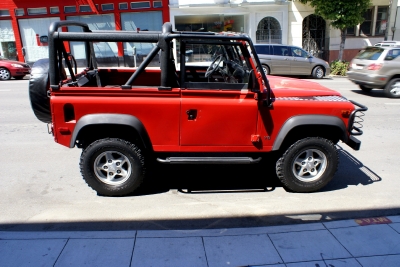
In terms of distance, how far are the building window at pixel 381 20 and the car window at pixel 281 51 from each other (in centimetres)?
840

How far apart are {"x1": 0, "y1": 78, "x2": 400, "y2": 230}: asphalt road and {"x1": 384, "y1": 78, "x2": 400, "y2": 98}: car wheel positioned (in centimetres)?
533

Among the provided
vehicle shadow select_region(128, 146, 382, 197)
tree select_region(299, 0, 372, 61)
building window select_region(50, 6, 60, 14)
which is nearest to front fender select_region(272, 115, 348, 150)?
vehicle shadow select_region(128, 146, 382, 197)

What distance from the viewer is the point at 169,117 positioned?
Result: 4016 millimetres

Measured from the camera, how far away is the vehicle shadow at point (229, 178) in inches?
182

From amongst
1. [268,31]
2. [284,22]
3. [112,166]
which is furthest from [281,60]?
[112,166]

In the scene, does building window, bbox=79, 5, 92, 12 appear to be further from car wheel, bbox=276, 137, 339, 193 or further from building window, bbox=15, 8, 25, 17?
car wheel, bbox=276, 137, 339, 193

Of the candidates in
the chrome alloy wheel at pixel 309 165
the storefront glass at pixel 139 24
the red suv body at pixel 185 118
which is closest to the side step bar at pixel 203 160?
the red suv body at pixel 185 118

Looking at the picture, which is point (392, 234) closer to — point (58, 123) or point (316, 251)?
point (316, 251)

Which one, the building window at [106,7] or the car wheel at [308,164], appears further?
the building window at [106,7]

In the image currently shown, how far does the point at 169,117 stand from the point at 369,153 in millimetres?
3859

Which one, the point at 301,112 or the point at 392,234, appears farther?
the point at 301,112

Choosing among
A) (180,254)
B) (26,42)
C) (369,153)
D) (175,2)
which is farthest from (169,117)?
(26,42)

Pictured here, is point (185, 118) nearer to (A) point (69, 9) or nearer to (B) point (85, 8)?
(B) point (85, 8)

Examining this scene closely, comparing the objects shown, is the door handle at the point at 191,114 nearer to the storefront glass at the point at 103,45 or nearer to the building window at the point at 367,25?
the storefront glass at the point at 103,45
